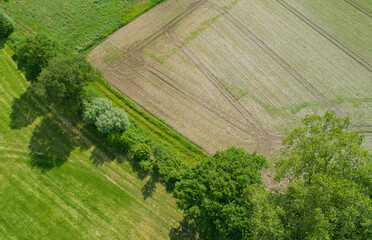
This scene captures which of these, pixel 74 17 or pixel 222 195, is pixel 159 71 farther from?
pixel 222 195

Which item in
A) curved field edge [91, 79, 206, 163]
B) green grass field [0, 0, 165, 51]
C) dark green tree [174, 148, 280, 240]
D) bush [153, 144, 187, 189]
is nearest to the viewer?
dark green tree [174, 148, 280, 240]

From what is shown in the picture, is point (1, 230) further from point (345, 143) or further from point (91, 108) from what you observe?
point (345, 143)

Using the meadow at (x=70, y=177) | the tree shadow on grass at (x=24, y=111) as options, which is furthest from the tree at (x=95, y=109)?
the tree shadow on grass at (x=24, y=111)

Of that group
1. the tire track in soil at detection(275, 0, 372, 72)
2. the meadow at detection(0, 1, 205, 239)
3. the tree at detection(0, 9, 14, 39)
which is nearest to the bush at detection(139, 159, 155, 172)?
the meadow at detection(0, 1, 205, 239)

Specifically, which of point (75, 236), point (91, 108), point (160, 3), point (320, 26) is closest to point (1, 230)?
point (75, 236)

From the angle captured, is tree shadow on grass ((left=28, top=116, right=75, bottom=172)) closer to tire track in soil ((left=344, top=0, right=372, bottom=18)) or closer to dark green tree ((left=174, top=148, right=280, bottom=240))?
dark green tree ((left=174, top=148, right=280, bottom=240))

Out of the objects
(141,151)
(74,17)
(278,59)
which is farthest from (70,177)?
(278,59)
